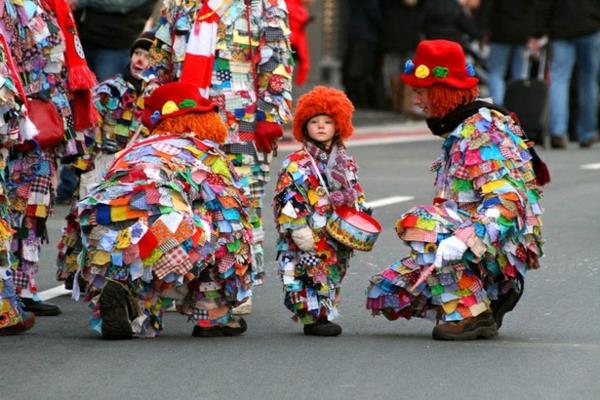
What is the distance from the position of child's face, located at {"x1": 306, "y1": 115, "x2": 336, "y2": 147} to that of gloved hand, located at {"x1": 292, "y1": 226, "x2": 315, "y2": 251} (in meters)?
0.46

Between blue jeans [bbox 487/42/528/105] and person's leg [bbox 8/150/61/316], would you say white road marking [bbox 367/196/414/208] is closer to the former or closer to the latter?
person's leg [bbox 8/150/61/316]

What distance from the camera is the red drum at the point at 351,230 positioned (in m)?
8.39

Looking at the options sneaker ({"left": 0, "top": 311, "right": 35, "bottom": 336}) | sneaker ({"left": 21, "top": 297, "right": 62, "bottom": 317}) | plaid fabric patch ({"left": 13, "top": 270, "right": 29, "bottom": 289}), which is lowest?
sneaker ({"left": 21, "top": 297, "right": 62, "bottom": 317})

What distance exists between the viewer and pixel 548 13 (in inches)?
744

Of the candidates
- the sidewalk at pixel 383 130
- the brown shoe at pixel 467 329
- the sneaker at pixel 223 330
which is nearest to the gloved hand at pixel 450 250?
the brown shoe at pixel 467 329

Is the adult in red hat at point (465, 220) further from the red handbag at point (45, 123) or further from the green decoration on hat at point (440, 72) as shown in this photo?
the red handbag at point (45, 123)

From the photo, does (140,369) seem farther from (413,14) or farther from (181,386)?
(413,14)

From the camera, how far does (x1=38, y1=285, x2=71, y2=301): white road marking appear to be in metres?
9.73

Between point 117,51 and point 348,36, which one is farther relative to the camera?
point 348,36

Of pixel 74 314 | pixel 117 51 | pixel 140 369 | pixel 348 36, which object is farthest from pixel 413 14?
pixel 140 369

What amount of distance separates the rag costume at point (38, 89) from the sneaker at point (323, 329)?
4.82ft

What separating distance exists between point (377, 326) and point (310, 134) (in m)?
0.98

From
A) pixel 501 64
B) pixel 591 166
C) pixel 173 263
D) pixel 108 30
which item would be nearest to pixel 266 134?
pixel 173 263

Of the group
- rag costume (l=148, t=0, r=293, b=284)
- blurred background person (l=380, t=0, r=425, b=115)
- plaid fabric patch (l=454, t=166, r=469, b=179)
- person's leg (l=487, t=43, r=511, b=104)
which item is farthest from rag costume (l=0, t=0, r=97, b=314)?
blurred background person (l=380, t=0, r=425, b=115)
